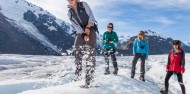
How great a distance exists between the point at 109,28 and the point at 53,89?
4957 mm

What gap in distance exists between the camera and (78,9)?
25.8ft

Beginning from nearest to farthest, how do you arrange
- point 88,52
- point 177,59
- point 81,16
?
point 81,16 → point 88,52 → point 177,59

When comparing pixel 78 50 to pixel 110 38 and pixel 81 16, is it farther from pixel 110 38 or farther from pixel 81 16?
pixel 110 38

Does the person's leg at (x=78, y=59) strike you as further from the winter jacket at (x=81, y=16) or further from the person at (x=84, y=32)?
the winter jacket at (x=81, y=16)

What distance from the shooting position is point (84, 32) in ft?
26.1

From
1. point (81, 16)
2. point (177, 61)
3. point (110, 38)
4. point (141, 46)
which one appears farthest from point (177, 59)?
point (81, 16)

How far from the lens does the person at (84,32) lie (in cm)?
785

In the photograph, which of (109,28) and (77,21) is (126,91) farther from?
(109,28)

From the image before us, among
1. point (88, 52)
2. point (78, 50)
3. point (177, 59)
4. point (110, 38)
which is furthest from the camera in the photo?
point (110, 38)

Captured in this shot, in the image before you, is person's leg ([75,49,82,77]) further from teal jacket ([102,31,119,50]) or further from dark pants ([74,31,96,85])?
teal jacket ([102,31,119,50])

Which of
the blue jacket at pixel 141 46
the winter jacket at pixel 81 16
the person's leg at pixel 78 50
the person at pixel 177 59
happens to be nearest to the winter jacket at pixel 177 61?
the person at pixel 177 59

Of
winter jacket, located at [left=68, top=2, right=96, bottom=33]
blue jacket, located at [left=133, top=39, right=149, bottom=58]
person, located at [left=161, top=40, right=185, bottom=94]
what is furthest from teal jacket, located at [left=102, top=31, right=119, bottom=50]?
winter jacket, located at [left=68, top=2, right=96, bottom=33]

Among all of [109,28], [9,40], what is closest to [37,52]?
[9,40]

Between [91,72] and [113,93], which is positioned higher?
[91,72]
